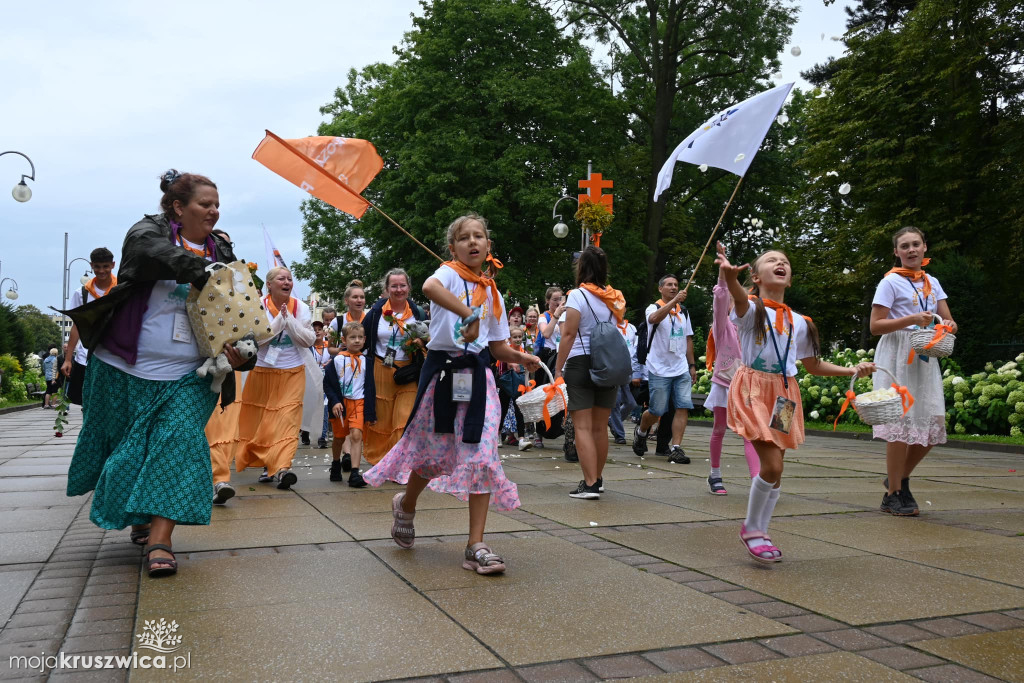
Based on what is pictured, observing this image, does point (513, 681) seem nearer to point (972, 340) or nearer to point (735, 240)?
A: point (972, 340)

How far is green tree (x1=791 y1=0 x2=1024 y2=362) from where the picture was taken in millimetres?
24016

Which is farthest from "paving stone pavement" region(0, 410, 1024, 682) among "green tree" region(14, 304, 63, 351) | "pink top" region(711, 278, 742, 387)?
"green tree" region(14, 304, 63, 351)

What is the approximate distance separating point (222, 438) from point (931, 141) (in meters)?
23.8

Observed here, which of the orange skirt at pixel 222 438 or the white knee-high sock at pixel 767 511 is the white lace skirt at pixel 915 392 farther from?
the orange skirt at pixel 222 438

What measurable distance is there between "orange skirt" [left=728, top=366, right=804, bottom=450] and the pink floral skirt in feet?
4.16

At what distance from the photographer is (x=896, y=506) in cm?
672

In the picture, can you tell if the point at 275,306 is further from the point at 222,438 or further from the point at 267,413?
the point at 222,438

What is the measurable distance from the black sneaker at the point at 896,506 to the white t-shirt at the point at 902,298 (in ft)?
3.92

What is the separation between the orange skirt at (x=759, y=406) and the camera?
5.11 meters

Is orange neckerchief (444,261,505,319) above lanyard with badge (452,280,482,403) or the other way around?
above

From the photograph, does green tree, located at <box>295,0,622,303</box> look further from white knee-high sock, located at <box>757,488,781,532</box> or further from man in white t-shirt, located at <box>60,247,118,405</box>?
white knee-high sock, located at <box>757,488,781,532</box>

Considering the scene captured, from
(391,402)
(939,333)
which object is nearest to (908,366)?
(939,333)

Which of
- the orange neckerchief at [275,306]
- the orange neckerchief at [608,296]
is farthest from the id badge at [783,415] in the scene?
the orange neckerchief at [275,306]

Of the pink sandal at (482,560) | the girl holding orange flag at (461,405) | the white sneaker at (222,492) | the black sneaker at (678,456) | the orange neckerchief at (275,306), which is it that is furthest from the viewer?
the black sneaker at (678,456)
